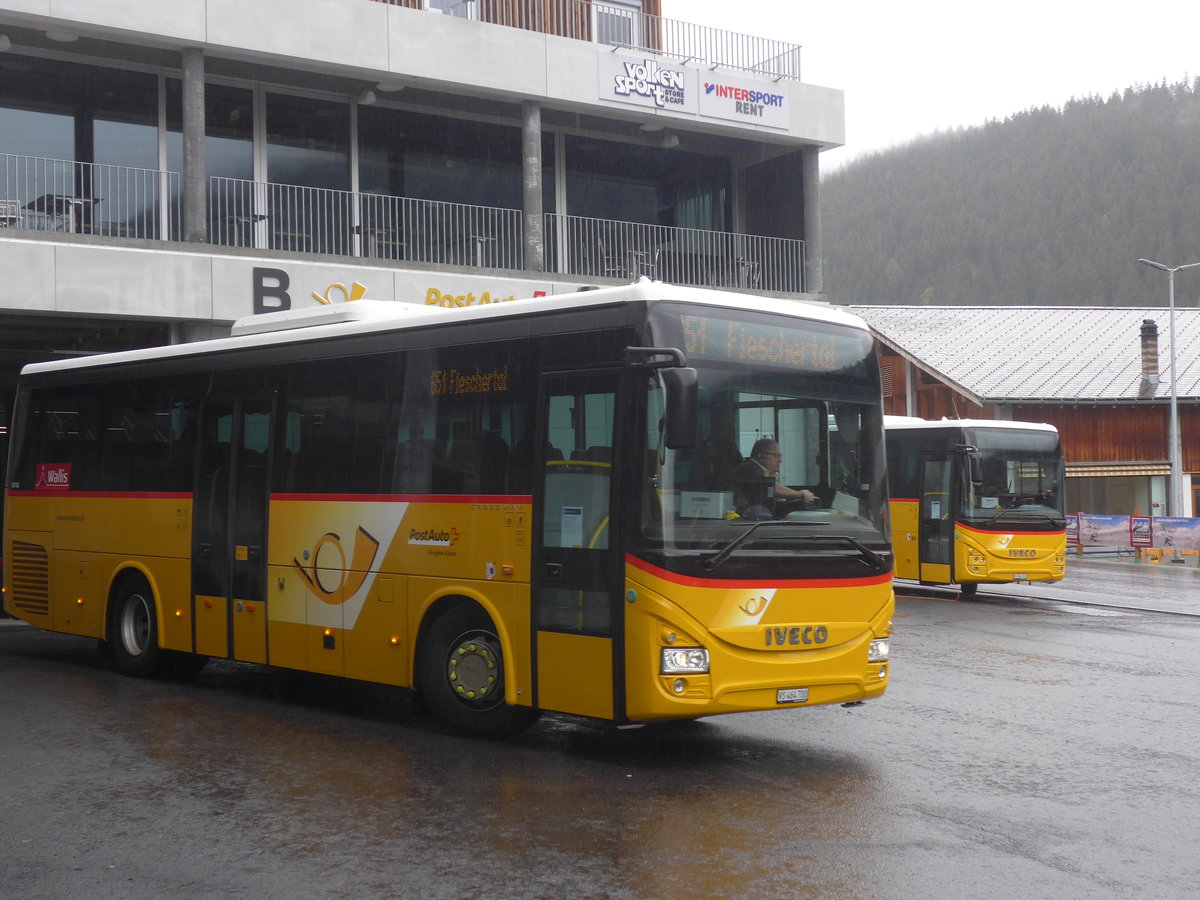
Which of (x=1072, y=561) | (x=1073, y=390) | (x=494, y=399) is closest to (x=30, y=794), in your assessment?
(x=494, y=399)

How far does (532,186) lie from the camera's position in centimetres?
2233

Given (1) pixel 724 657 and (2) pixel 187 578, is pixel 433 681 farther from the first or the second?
(2) pixel 187 578

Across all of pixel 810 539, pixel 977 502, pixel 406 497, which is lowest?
pixel 977 502

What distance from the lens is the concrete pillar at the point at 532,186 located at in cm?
2212

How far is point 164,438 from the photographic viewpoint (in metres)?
12.3

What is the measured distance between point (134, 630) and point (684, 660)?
661 cm

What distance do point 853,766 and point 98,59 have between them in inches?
664

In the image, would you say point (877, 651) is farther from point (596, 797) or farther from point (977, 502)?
point (977, 502)

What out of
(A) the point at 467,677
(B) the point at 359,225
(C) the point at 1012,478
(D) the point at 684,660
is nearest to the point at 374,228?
(B) the point at 359,225

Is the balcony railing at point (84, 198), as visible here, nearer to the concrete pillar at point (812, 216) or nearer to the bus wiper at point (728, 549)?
the concrete pillar at point (812, 216)

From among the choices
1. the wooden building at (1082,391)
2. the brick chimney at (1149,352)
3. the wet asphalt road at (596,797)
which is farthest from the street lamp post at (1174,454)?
the wet asphalt road at (596,797)

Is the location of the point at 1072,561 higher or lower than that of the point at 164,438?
lower

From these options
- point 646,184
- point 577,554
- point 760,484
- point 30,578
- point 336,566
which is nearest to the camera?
point 760,484

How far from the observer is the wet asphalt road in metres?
5.94
